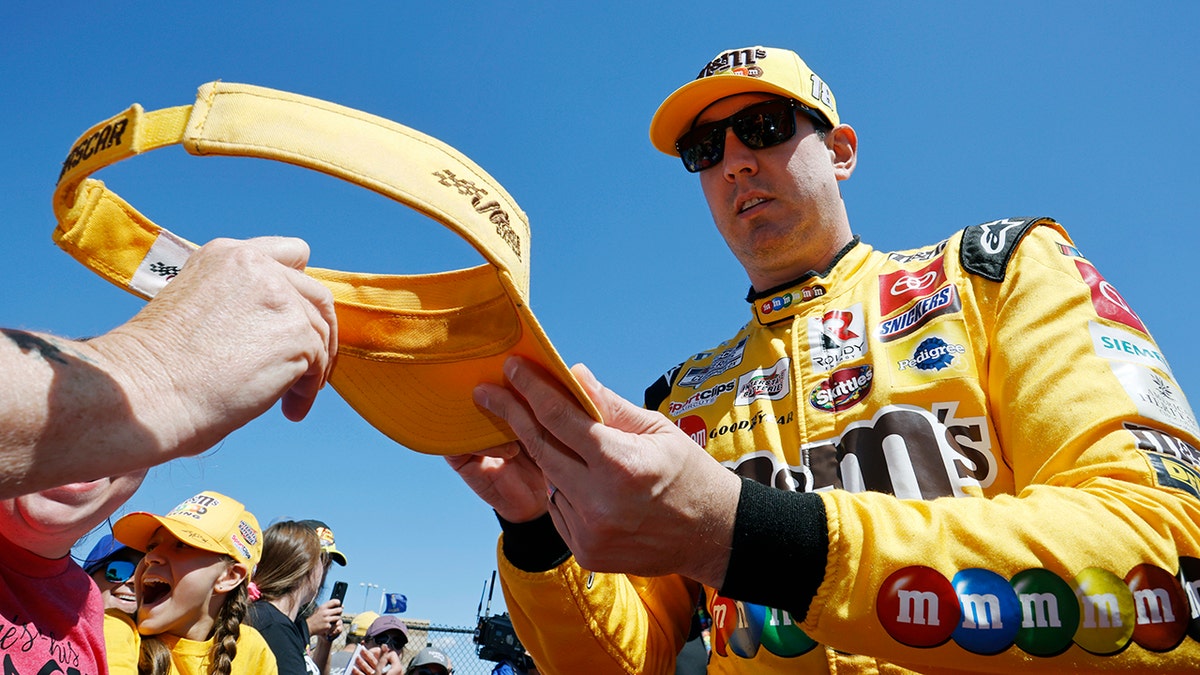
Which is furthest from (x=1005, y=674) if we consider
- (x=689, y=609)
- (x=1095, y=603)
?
(x=689, y=609)

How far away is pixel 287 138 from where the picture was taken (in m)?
1.17

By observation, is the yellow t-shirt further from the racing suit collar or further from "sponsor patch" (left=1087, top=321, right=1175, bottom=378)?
"sponsor patch" (left=1087, top=321, right=1175, bottom=378)

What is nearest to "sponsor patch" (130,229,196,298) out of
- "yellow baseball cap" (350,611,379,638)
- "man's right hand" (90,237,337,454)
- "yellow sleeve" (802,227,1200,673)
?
"man's right hand" (90,237,337,454)

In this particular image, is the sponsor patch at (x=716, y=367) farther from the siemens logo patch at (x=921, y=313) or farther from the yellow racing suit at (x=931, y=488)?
the siemens logo patch at (x=921, y=313)

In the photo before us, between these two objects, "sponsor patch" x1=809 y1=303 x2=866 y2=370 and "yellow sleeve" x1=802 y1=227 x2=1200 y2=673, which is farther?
"sponsor patch" x1=809 y1=303 x2=866 y2=370

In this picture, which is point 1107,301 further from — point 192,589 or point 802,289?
point 192,589

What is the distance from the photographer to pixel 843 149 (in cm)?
278

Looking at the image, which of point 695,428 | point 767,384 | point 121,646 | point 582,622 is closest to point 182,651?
point 121,646

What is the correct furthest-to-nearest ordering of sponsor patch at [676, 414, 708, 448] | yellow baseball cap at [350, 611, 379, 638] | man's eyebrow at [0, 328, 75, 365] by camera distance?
1. yellow baseball cap at [350, 611, 379, 638]
2. sponsor patch at [676, 414, 708, 448]
3. man's eyebrow at [0, 328, 75, 365]

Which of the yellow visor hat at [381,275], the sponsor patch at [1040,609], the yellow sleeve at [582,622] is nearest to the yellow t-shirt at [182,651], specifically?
the yellow sleeve at [582,622]

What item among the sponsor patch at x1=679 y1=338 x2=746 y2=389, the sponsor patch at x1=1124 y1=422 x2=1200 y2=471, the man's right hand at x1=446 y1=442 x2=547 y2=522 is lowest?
the man's right hand at x1=446 y1=442 x2=547 y2=522

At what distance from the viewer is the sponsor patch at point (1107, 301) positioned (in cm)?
171

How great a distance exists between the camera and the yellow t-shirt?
2.85 m

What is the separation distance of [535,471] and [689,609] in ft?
2.82
